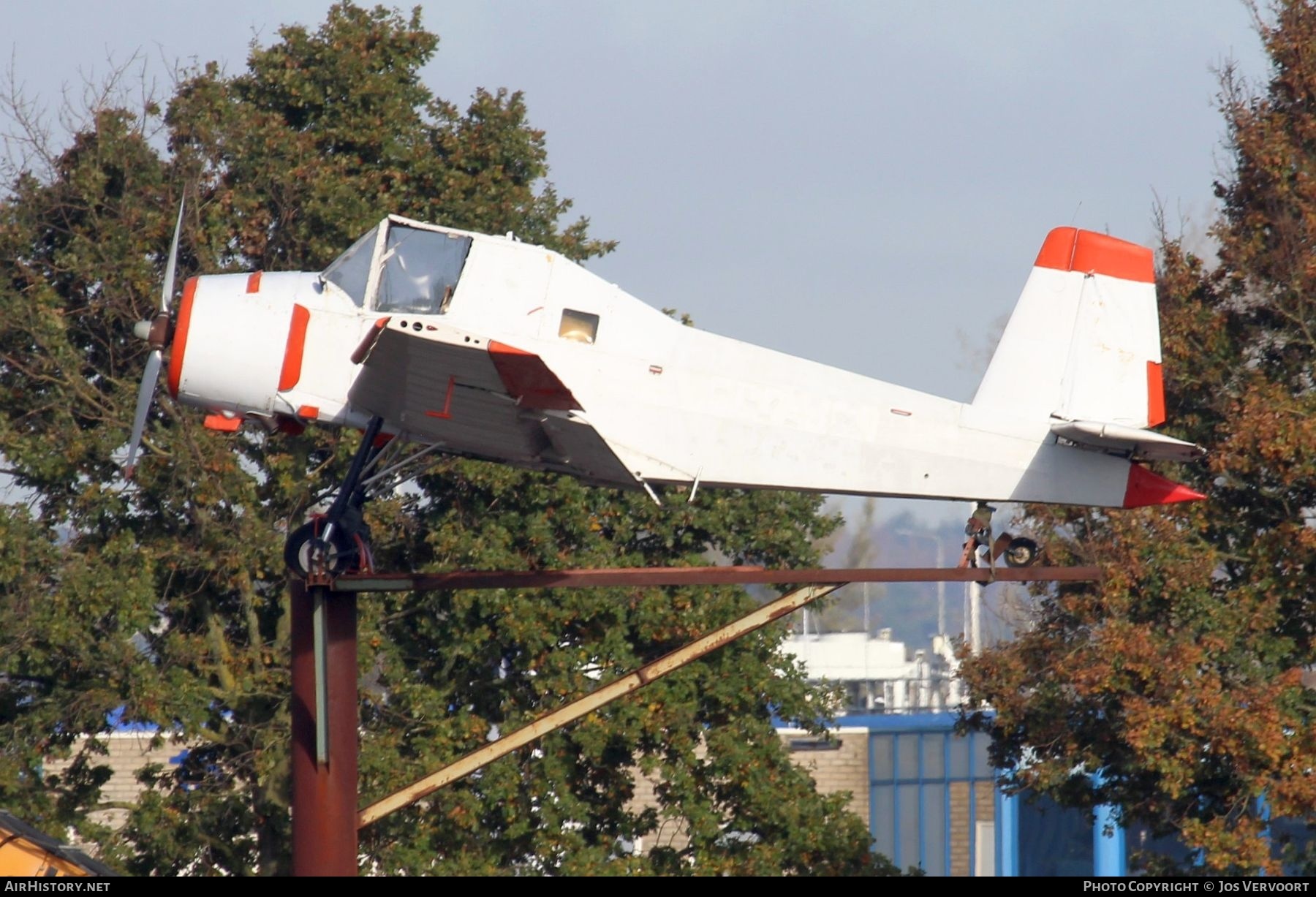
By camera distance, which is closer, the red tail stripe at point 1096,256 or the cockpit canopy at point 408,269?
the cockpit canopy at point 408,269

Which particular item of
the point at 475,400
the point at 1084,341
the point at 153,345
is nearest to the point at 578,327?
the point at 475,400

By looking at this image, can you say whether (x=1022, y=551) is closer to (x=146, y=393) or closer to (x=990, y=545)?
(x=990, y=545)

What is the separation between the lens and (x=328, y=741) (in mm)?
7789

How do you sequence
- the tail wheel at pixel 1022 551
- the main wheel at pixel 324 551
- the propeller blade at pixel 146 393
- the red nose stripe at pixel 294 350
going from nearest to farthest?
the main wheel at pixel 324 551 < the red nose stripe at pixel 294 350 < the tail wheel at pixel 1022 551 < the propeller blade at pixel 146 393

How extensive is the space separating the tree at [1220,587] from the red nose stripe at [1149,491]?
11.4 feet

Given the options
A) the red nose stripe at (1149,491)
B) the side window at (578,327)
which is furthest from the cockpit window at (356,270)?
the red nose stripe at (1149,491)

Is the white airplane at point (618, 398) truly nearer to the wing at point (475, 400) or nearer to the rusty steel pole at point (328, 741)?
the wing at point (475, 400)

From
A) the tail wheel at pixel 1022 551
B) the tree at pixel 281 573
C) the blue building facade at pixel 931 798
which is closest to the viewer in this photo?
the tail wheel at pixel 1022 551

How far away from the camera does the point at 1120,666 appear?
1254 centimetres

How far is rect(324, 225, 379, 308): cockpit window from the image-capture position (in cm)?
928

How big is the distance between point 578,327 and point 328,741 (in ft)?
9.95

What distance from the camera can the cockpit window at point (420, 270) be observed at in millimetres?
9109

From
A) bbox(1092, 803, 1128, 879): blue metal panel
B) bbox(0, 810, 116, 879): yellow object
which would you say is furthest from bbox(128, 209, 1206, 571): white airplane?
bbox(1092, 803, 1128, 879): blue metal panel

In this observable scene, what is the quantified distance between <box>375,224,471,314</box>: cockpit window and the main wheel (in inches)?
59.0
